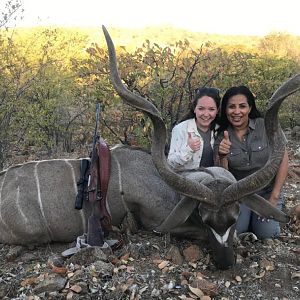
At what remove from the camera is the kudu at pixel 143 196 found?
3.18 m

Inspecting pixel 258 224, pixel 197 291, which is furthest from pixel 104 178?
pixel 258 224

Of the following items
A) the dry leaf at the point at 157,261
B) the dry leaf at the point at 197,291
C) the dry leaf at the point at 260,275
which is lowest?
the dry leaf at the point at 157,261

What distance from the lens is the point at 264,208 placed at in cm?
330

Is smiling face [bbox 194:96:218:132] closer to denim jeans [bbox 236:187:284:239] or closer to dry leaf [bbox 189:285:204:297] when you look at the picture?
denim jeans [bbox 236:187:284:239]

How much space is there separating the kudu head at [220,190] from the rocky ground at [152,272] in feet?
0.65

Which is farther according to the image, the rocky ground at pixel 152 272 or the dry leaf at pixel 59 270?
the dry leaf at pixel 59 270

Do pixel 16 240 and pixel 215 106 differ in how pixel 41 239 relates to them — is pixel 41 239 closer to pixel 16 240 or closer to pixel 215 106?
pixel 16 240

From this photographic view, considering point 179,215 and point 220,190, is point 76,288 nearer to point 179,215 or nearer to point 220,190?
point 179,215

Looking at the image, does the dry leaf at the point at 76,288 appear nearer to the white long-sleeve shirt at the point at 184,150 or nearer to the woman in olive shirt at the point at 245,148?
the white long-sleeve shirt at the point at 184,150

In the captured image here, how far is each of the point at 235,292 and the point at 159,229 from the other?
66 cm

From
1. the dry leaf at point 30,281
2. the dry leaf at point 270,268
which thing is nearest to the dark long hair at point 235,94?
the dry leaf at point 270,268

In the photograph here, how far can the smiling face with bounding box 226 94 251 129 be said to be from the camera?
12.5 ft

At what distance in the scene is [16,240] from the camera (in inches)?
149

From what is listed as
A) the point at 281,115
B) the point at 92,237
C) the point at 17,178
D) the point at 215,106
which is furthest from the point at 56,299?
the point at 281,115
